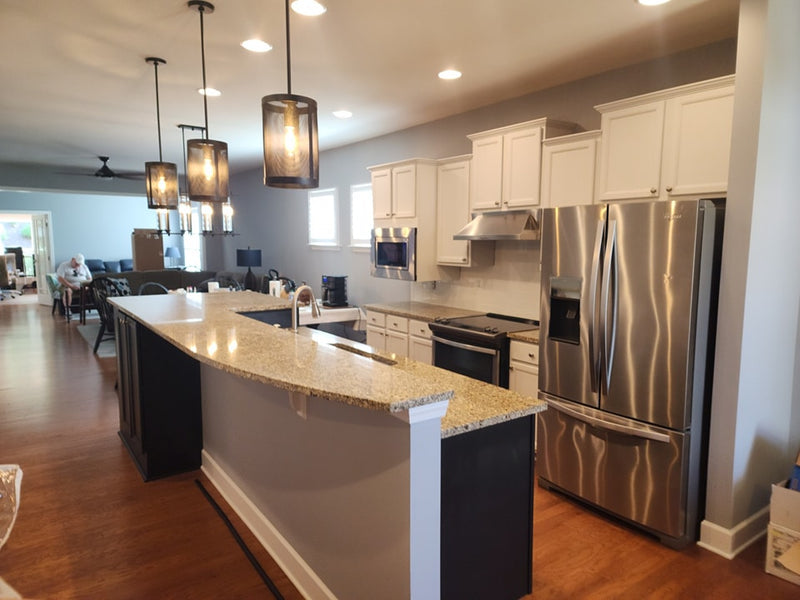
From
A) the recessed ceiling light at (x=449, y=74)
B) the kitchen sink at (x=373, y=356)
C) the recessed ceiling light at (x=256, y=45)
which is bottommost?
the kitchen sink at (x=373, y=356)

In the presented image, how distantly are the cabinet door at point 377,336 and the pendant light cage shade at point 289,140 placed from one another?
9.20ft

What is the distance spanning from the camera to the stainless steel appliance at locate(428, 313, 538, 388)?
344cm

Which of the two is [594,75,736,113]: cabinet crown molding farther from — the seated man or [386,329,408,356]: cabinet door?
the seated man

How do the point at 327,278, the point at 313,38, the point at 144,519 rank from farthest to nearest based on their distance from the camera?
the point at 327,278, the point at 313,38, the point at 144,519

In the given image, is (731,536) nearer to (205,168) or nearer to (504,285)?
(504,285)

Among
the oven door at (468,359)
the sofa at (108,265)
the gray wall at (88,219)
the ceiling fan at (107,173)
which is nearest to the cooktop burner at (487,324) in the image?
the oven door at (468,359)

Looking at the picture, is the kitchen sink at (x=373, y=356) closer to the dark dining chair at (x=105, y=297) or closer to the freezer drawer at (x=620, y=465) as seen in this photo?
the freezer drawer at (x=620, y=465)

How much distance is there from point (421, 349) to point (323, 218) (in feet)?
10.3

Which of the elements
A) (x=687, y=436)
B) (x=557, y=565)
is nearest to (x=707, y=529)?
(x=687, y=436)

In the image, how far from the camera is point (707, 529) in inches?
98.4

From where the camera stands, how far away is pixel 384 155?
5.61m

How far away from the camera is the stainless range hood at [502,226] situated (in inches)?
138

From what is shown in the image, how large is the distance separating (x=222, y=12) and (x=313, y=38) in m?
0.52

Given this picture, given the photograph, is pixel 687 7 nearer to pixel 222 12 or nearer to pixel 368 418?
pixel 222 12
